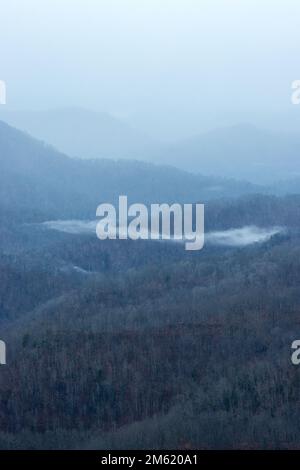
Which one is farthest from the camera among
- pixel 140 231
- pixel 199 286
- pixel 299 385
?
pixel 140 231

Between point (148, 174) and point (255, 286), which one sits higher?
point (148, 174)

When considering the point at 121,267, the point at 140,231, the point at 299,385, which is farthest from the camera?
the point at 140,231

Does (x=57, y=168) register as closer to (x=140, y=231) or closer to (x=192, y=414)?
(x=140, y=231)

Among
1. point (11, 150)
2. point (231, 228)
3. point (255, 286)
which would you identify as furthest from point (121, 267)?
point (11, 150)

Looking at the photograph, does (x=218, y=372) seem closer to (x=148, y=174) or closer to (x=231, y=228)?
(x=231, y=228)

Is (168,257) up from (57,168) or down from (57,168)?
down

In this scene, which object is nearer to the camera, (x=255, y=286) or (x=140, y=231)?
(x=255, y=286)
